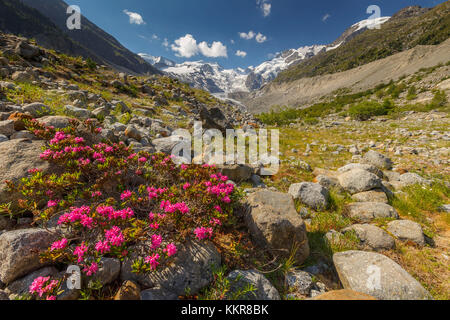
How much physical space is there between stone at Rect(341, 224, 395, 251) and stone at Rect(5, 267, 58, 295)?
5.47 metres

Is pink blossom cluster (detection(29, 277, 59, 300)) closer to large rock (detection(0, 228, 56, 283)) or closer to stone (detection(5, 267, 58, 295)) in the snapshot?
stone (detection(5, 267, 58, 295))

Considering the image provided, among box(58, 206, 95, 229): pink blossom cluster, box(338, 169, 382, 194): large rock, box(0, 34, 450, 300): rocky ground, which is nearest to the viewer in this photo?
box(0, 34, 450, 300): rocky ground

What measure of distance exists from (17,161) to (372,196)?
8.93 metres

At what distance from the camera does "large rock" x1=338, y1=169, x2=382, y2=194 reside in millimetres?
5656

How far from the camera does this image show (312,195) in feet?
16.9

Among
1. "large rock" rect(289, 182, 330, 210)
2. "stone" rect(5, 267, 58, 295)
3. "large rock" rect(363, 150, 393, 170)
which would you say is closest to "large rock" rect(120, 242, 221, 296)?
"stone" rect(5, 267, 58, 295)

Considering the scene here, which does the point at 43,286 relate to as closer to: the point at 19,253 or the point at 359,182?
the point at 19,253

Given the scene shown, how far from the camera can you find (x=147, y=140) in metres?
6.83

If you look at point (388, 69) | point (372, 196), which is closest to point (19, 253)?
point (372, 196)

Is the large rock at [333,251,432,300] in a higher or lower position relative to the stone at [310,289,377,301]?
lower

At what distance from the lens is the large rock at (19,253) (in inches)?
86.5

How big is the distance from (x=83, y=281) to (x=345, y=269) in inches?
157

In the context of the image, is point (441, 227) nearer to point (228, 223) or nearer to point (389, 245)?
point (389, 245)
